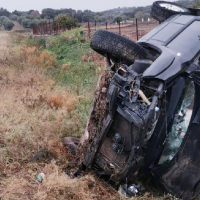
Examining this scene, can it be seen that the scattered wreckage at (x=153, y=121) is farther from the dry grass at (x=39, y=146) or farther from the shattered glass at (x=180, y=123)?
the dry grass at (x=39, y=146)

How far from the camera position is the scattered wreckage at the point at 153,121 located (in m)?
2.73

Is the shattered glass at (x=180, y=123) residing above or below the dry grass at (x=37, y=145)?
above

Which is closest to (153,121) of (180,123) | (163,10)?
(180,123)

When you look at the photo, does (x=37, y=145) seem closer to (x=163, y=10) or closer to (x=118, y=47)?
(x=118, y=47)

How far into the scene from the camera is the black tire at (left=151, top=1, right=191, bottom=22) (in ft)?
13.3

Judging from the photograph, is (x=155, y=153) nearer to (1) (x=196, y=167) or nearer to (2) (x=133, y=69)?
(1) (x=196, y=167)

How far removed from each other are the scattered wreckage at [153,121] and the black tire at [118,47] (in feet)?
0.05

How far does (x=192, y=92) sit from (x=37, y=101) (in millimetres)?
3574

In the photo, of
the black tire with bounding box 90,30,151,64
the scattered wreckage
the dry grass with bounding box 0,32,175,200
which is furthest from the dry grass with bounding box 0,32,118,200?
the black tire with bounding box 90,30,151,64

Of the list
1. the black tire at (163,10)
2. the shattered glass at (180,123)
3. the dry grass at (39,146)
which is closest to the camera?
the shattered glass at (180,123)

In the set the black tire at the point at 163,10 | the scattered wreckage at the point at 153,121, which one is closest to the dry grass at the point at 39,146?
the scattered wreckage at the point at 153,121

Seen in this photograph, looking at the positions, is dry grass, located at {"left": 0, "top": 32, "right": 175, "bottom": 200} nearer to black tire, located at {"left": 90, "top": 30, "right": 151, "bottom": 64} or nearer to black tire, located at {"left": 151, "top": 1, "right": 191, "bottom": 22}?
black tire, located at {"left": 90, "top": 30, "right": 151, "bottom": 64}

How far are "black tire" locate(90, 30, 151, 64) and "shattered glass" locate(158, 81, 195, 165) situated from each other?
0.61 meters

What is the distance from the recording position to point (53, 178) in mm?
3113
